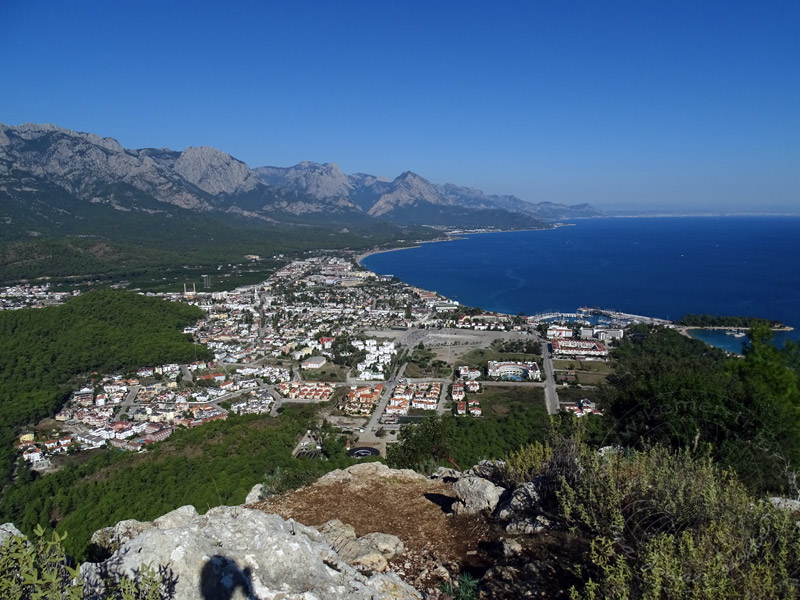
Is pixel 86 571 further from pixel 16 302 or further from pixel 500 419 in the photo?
pixel 16 302

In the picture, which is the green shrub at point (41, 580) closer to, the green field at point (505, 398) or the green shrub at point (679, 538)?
the green shrub at point (679, 538)

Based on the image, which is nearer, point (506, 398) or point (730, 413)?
point (730, 413)

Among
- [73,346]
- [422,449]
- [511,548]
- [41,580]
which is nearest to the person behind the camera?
[41,580]

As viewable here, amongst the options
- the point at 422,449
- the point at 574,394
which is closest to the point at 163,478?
the point at 422,449

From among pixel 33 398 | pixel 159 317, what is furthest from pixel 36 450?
pixel 159 317

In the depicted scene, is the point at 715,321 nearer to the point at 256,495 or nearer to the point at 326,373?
the point at 326,373

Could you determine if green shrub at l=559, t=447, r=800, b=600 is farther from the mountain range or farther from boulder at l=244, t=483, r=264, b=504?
the mountain range

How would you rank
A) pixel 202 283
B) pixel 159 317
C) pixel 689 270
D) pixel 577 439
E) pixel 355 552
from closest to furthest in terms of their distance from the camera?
pixel 355 552, pixel 577 439, pixel 159 317, pixel 202 283, pixel 689 270
